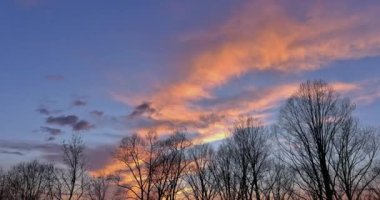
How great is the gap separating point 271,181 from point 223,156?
23.8 feet

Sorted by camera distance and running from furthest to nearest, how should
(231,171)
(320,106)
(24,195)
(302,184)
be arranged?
(24,195)
(231,171)
(302,184)
(320,106)

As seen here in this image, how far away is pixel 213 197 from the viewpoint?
59094 mm

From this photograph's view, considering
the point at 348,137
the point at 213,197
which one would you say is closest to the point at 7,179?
the point at 213,197

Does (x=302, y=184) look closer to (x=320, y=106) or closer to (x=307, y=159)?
(x=307, y=159)

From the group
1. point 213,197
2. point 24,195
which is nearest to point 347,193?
point 213,197

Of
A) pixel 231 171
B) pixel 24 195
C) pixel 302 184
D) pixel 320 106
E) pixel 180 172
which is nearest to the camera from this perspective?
pixel 320 106

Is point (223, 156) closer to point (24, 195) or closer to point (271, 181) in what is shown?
point (271, 181)

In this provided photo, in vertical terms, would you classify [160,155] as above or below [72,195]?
above

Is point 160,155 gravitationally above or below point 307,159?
above

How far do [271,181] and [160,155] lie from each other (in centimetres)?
1579

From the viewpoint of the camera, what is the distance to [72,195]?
54062 millimetres

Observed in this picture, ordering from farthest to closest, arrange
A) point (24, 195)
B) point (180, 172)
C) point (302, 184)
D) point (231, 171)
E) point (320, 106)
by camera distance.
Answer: point (24, 195) → point (180, 172) → point (231, 171) → point (302, 184) → point (320, 106)

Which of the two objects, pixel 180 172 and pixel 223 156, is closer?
pixel 223 156

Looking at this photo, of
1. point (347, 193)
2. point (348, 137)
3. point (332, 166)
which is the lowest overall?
point (347, 193)
